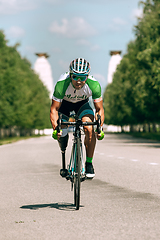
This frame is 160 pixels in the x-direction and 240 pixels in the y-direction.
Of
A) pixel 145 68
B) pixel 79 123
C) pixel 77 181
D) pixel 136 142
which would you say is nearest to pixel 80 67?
pixel 79 123

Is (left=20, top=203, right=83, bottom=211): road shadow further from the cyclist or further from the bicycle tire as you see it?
the cyclist

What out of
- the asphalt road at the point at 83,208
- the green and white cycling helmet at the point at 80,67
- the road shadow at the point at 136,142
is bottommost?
the asphalt road at the point at 83,208

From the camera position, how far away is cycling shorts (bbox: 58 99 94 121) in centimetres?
789

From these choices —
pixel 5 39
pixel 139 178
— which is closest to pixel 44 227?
pixel 139 178

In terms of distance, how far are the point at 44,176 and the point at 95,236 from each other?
6.61m

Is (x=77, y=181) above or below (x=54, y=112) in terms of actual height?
below

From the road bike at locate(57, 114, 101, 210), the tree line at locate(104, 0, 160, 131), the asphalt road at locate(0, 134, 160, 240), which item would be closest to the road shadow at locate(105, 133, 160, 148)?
the tree line at locate(104, 0, 160, 131)

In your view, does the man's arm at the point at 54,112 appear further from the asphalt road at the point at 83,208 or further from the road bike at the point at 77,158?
the asphalt road at the point at 83,208

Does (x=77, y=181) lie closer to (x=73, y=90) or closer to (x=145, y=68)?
(x=73, y=90)

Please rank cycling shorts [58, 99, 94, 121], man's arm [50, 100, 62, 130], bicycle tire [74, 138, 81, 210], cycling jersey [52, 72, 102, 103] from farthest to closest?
1. cycling shorts [58, 99, 94, 121]
2. man's arm [50, 100, 62, 130]
3. cycling jersey [52, 72, 102, 103]
4. bicycle tire [74, 138, 81, 210]

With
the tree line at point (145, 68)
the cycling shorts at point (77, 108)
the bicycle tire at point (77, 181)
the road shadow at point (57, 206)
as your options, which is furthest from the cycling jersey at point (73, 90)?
the tree line at point (145, 68)

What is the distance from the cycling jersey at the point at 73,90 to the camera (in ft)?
24.8

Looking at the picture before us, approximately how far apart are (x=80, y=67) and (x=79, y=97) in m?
0.67

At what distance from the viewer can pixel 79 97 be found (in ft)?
25.2
